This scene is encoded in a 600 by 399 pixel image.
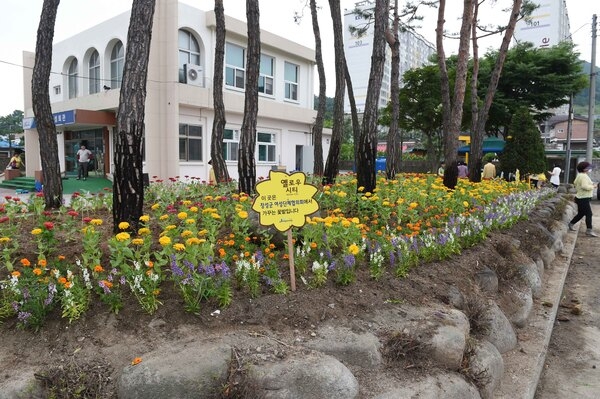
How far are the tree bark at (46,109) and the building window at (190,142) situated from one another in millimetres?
10972

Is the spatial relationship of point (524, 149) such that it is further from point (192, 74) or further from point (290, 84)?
point (192, 74)

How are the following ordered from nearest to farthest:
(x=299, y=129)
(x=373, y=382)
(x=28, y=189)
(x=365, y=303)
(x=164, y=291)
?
(x=373, y=382) < (x=164, y=291) < (x=365, y=303) < (x=28, y=189) < (x=299, y=129)

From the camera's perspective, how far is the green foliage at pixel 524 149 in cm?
1800

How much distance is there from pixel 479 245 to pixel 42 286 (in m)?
4.68

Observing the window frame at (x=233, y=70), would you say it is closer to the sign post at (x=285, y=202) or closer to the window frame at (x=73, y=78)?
the window frame at (x=73, y=78)

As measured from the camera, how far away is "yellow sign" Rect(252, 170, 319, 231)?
333 centimetres

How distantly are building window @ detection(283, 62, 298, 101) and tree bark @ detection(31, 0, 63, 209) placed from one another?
641 inches

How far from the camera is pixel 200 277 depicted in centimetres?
297

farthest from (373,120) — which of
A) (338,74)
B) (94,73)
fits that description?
(94,73)

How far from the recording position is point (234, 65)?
19.5 metres

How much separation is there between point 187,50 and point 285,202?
1594 cm

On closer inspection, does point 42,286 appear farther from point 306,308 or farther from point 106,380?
point 306,308

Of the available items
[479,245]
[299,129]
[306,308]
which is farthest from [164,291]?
[299,129]

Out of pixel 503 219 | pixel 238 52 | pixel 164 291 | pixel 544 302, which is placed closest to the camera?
pixel 164 291
